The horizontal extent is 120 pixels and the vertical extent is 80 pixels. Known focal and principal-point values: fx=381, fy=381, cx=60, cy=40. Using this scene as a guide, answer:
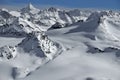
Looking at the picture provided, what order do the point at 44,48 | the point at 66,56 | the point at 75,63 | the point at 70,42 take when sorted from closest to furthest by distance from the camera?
the point at 75,63, the point at 66,56, the point at 44,48, the point at 70,42

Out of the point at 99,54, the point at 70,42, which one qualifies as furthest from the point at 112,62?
the point at 70,42

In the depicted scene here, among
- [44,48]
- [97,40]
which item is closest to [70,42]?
[97,40]

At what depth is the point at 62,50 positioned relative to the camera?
524 feet

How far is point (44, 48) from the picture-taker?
159m

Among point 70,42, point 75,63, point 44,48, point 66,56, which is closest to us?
point 75,63

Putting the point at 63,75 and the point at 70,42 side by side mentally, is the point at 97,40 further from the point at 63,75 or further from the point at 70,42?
the point at 63,75

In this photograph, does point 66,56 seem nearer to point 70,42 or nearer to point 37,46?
point 37,46

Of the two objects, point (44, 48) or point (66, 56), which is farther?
point (44, 48)

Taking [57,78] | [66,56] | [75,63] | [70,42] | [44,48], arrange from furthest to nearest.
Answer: [70,42] → [44,48] → [66,56] → [75,63] → [57,78]

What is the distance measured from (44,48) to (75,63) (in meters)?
30.3

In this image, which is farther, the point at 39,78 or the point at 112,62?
the point at 112,62

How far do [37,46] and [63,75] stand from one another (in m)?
41.9

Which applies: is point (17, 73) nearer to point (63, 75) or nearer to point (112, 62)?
point (63, 75)

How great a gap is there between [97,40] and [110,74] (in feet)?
240
